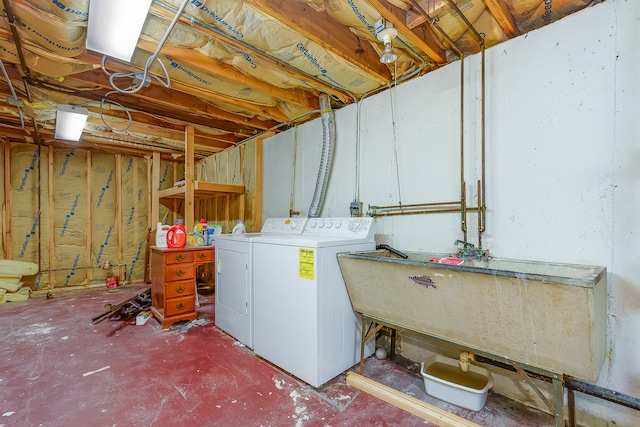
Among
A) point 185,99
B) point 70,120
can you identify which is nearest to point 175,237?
point 185,99

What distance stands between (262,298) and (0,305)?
3.79 meters

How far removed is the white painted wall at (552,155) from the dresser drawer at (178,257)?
6.59 ft

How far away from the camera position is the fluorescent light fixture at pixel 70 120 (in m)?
2.76

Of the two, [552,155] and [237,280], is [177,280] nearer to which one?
[237,280]

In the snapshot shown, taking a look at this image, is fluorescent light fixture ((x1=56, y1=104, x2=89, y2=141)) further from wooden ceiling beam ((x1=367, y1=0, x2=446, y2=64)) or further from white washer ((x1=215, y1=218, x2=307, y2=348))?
wooden ceiling beam ((x1=367, y1=0, x2=446, y2=64))

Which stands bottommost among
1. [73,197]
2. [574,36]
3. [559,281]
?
[559,281]

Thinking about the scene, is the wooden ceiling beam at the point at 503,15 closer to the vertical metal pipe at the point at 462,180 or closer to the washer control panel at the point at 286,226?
the vertical metal pipe at the point at 462,180

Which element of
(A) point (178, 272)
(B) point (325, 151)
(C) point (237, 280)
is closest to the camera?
(C) point (237, 280)

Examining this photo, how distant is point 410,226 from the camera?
7.30 ft

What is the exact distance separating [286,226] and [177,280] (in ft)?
3.94

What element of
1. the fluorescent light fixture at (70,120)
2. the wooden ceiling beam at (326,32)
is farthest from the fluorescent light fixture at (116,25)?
the fluorescent light fixture at (70,120)

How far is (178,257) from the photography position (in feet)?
9.36

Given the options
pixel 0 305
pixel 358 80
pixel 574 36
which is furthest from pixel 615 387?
pixel 0 305

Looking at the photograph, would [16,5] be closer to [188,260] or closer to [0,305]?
[188,260]
